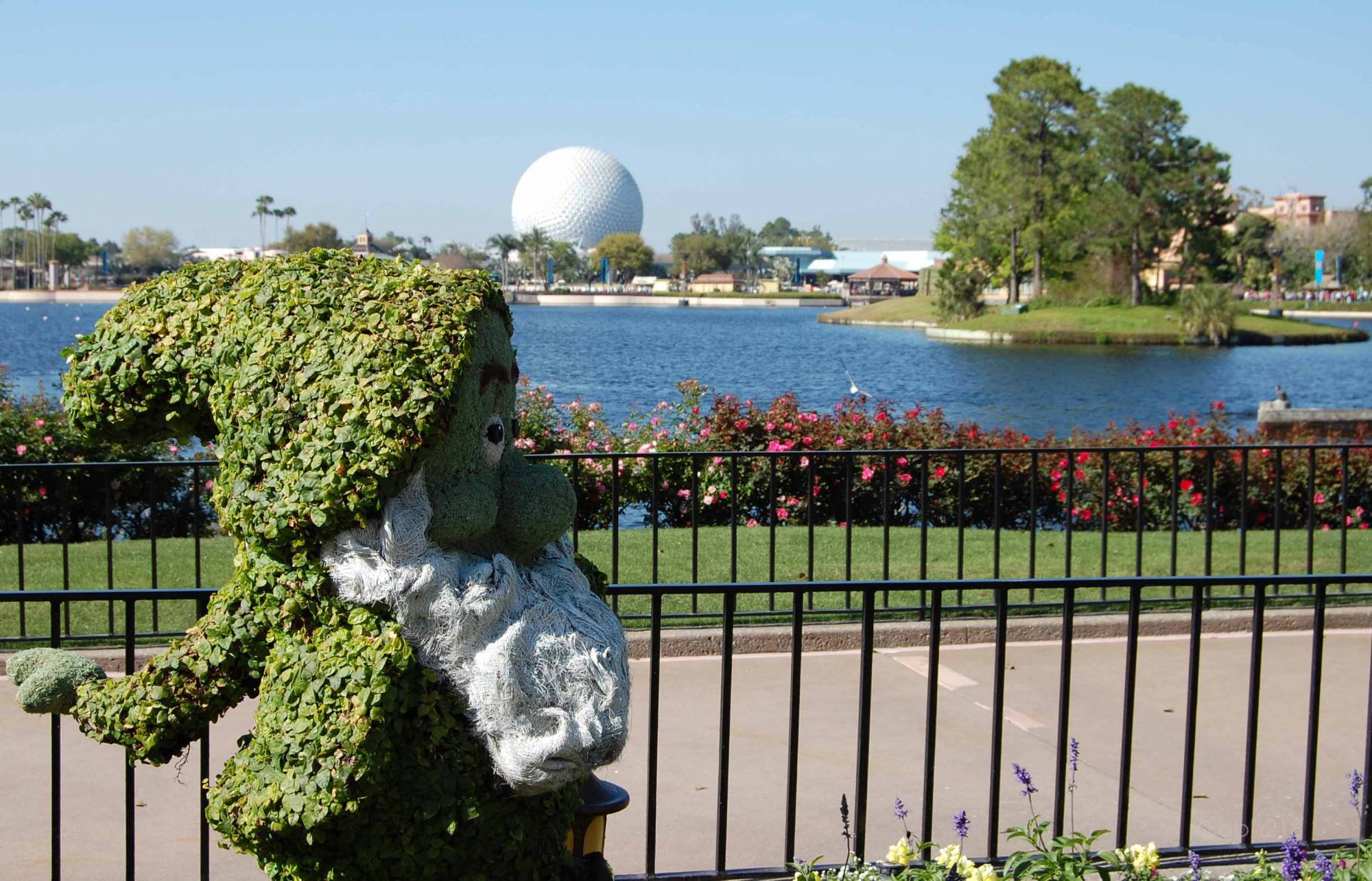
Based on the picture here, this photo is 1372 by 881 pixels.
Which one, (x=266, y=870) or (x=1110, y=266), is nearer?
(x=266, y=870)

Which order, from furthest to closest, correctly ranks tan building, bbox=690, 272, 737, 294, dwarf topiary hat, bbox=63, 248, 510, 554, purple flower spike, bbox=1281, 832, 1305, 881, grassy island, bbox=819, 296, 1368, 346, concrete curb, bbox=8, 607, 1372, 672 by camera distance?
1. tan building, bbox=690, 272, 737, 294
2. grassy island, bbox=819, 296, 1368, 346
3. concrete curb, bbox=8, 607, 1372, 672
4. purple flower spike, bbox=1281, 832, 1305, 881
5. dwarf topiary hat, bbox=63, 248, 510, 554

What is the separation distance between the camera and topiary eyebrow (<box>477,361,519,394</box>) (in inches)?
113

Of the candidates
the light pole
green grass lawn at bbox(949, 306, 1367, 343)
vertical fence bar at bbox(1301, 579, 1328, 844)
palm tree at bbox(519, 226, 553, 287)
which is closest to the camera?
vertical fence bar at bbox(1301, 579, 1328, 844)

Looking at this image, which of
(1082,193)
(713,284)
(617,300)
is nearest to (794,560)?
(1082,193)

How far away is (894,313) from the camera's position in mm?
85062

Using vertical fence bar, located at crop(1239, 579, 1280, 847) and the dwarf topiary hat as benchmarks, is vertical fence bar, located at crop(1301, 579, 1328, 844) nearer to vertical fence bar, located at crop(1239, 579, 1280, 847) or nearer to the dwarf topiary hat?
vertical fence bar, located at crop(1239, 579, 1280, 847)

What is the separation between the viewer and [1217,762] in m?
5.63

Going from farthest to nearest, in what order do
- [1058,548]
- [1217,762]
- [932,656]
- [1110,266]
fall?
[1110,266]
[1058,548]
[1217,762]
[932,656]

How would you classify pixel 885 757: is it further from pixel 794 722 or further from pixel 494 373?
pixel 494 373

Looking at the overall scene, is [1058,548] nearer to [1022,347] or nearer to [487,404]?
[487,404]

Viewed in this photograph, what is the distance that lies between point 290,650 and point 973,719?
4085 millimetres

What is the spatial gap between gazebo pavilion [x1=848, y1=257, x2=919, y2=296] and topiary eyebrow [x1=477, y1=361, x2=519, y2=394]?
5647 inches

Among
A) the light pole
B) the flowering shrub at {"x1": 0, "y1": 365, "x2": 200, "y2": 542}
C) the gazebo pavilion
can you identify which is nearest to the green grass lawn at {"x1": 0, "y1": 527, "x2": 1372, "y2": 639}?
the flowering shrub at {"x1": 0, "y1": 365, "x2": 200, "y2": 542}

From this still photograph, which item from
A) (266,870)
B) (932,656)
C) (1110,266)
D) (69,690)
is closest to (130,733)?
(69,690)
